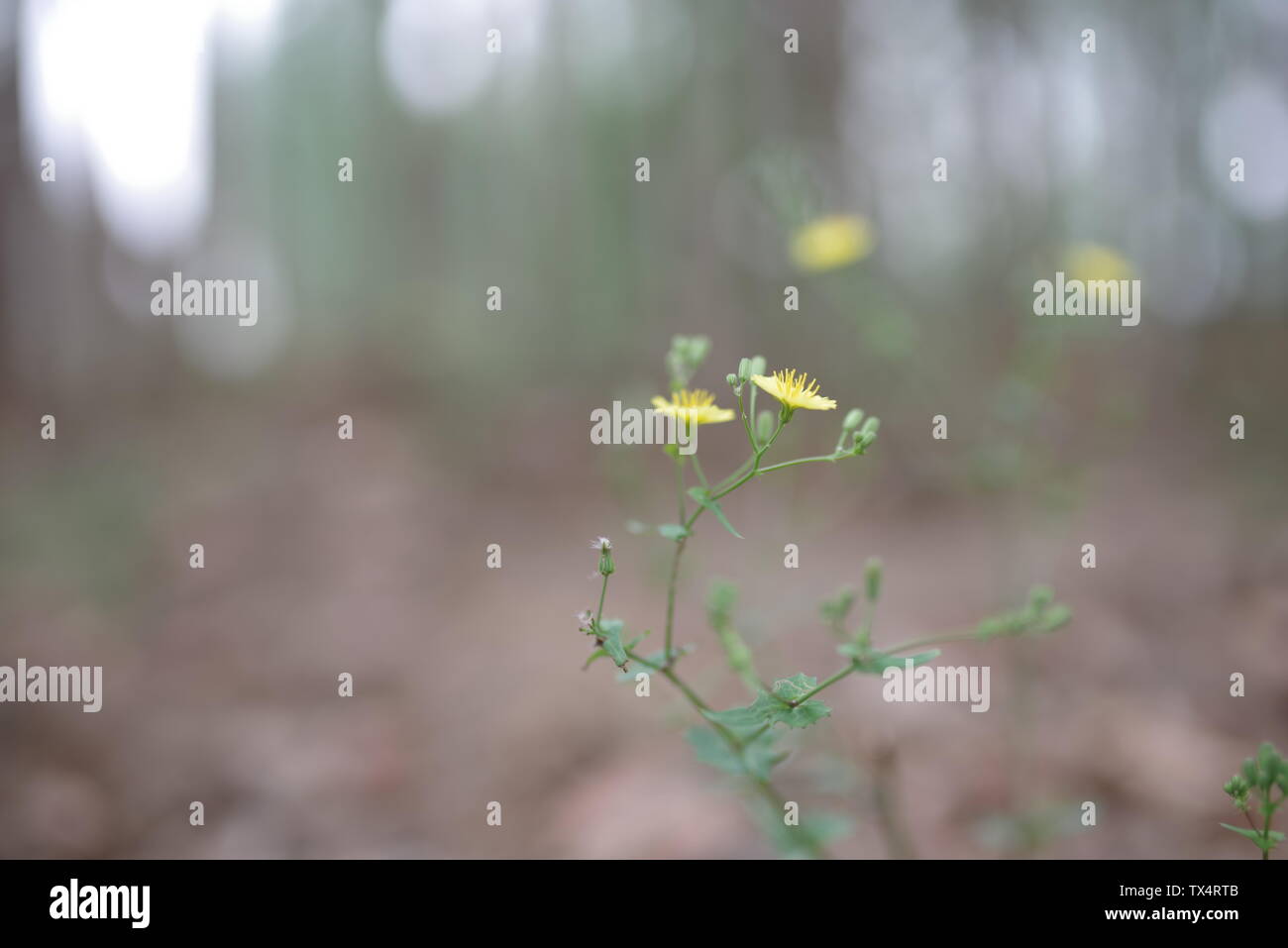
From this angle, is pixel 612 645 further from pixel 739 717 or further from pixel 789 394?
pixel 789 394

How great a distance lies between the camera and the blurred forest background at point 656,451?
263cm

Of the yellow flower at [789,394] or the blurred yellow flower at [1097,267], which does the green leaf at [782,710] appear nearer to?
the yellow flower at [789,394]

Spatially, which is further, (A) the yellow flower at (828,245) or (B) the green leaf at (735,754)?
(A) the yellow flower at (828,245)

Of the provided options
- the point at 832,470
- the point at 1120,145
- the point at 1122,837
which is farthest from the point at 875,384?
the point at 1120,145

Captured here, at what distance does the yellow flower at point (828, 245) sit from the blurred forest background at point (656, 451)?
91mm

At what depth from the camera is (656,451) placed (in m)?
5.77

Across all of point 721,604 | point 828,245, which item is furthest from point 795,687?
point 828,245

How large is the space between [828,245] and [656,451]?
12.4 feet

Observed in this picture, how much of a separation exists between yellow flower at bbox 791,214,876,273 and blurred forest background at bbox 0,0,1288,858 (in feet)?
0.30

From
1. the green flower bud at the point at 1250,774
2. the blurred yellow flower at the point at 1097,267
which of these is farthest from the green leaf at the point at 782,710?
the blurred yellow flower at the point at 1097,267

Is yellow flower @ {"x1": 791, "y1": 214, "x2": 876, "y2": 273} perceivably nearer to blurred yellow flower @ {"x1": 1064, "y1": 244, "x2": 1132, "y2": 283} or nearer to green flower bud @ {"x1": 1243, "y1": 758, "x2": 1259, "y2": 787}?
blurred yellow flower @ {"x1": 1064, "y1": 244, "x2": 1132, "y2": 283}

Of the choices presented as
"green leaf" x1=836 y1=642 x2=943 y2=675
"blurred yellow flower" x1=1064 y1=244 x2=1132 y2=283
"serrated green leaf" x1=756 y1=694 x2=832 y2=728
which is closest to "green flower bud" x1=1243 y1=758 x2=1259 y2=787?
"green leaf" x1=836 y1=642 x2=943 y2=675

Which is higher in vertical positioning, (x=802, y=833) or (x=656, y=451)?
(x=656, y=451)

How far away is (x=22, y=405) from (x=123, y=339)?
6.96 ft
